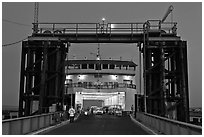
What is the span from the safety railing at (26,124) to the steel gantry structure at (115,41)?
13.6 ft

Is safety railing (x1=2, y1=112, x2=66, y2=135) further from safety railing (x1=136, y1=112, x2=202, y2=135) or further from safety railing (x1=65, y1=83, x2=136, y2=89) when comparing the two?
safety railing (x1=65, y1=83, x2=136, y2=89)

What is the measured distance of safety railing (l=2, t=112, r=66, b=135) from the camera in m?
11.6

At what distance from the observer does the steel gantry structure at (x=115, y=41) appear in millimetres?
24312

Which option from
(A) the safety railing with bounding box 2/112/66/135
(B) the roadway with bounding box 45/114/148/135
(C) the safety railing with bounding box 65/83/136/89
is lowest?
(B) the roadway with bounding box 45/114/148/135

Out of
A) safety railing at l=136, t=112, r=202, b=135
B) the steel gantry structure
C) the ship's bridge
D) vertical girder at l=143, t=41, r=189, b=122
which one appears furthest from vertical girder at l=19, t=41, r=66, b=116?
the ship's bridge

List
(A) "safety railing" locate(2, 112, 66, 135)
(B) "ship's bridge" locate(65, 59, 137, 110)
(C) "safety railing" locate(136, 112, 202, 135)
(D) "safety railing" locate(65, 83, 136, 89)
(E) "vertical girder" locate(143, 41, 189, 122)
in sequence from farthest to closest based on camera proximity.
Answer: (D) "safety railing" locate(65, 83, 136, 89) < (B) "ship's bridge" locate(65, 59, 137, 110) < (E) "vertical girder" locate(143, 41, 189, 122) < (A) "safety railing" locate(2, 112, 66, 135) < (C) "safety railing" locate(136, 112, 202, 135)

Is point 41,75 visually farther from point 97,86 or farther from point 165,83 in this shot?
point 97,86

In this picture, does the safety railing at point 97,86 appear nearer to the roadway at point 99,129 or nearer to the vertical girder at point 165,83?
the vertical girder at point 165,83

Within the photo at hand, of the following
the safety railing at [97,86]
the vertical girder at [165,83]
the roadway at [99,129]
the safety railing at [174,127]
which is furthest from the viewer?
the safety railing at [97,86]

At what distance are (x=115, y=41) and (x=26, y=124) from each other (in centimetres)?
1378

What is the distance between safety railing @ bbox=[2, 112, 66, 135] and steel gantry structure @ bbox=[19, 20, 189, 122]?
416 centimetres

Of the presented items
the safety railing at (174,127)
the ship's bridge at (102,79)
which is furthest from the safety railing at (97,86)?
the safety railing at (174,127)

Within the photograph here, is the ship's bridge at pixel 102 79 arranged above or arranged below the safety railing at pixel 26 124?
above

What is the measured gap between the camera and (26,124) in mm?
14391
